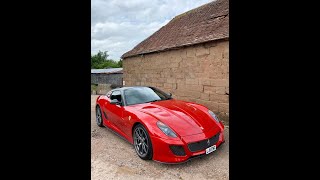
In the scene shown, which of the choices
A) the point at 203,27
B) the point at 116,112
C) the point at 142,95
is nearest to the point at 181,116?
the point at 142,95

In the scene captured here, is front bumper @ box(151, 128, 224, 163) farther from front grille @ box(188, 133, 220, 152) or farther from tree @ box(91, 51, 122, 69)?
tree @ box(91, 51, 122, 69)

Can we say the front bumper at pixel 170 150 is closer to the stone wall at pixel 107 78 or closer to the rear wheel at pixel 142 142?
the rear wheel at pixel 142 142

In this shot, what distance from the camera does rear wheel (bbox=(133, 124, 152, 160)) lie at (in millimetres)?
3296

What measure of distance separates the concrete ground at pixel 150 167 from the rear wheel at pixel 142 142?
0.11 metres

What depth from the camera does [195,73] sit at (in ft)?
22.5

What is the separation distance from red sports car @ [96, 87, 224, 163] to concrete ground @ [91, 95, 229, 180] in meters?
0.15

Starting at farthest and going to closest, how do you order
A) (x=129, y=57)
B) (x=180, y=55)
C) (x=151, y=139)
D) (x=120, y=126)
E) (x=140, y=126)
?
(x=129, y=57)
(x=180, y=55)
(x=120, y=126)
(x=140, y=126)
(x=151, y=139)

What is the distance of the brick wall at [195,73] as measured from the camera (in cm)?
585

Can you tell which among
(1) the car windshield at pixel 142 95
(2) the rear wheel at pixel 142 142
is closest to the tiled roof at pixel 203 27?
(1) the car windshield at pixel 142 95

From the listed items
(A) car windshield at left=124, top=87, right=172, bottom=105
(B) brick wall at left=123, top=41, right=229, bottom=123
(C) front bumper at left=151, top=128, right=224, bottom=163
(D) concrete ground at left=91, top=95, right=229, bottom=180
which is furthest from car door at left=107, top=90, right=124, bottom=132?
(B) brick wall at left=123, top=41, right=229, bottom=123
